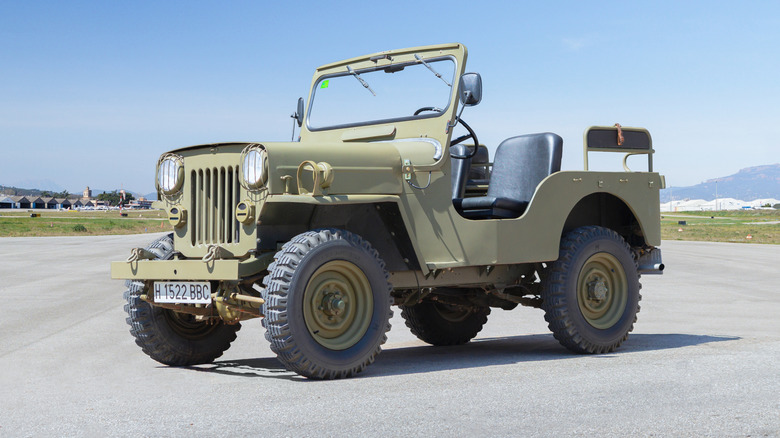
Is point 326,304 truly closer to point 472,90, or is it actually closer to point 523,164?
point 472,90

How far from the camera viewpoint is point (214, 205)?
6859mm

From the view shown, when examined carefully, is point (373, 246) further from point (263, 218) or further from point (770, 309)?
point (770, 309)

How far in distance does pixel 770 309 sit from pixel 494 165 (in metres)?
6.09

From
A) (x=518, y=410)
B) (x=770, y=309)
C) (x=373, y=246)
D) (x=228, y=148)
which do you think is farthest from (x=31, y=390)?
(x=770, y=309)

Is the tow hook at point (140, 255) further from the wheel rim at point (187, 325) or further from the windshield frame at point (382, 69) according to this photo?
the windshield frame at point (382, 69)

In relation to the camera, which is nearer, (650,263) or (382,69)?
(382,69)

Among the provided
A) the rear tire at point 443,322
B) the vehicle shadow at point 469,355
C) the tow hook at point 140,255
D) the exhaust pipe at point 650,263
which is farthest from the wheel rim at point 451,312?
the tow hook at point 140,255

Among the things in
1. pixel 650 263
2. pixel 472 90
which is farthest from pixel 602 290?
pixel 472 90

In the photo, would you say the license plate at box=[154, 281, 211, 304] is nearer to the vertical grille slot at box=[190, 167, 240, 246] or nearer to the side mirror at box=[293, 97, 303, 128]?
the vertical grille slot at box=[190, 167, 240, 246]

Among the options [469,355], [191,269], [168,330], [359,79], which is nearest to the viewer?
[191,269]

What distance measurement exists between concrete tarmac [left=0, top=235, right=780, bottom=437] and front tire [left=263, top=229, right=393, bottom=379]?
0.19 meters

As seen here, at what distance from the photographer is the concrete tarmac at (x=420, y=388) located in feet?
15.6

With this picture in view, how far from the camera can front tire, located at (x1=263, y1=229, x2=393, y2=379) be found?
614 centimetres

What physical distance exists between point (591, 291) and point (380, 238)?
7.36 ft
